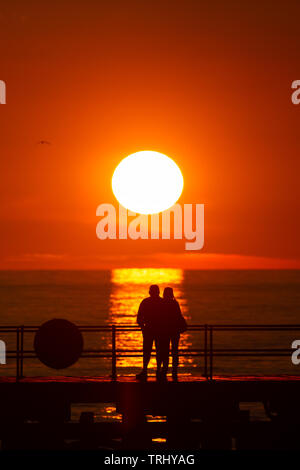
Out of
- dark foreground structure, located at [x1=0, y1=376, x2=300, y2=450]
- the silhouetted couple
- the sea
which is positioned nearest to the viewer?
dark foreground structure, located at [x1=0, y1=376, x2=300, y2=450]

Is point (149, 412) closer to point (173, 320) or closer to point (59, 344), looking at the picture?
point (173, 320)

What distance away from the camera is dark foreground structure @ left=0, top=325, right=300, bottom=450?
632 inches

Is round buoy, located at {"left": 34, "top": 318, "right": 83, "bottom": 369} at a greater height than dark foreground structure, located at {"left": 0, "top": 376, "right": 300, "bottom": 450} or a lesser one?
greater

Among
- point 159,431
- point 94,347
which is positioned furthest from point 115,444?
point 94,347

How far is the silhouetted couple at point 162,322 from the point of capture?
53.1 ft

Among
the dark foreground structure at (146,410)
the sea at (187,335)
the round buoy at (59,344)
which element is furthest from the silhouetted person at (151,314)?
the sea at (187,335)

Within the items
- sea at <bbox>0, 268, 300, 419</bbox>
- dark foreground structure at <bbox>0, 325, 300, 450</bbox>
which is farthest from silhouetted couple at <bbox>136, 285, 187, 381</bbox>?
sea at <bbox>0, 268, 300, 419</bbox>

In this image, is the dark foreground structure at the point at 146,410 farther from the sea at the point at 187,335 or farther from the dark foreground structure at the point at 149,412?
the sea at the point at 187,335

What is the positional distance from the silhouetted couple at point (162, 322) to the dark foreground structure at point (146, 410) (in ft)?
1.74

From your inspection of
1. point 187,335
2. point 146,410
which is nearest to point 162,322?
point 146,410

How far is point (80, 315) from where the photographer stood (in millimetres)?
149250

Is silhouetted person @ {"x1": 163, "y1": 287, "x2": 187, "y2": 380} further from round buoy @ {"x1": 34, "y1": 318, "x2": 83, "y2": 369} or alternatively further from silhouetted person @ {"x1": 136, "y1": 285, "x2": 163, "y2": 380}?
round buoy @ {"x1": 34, "y1": 318, "x2": 83, "y2": 369}

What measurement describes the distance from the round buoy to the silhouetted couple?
138 cm
